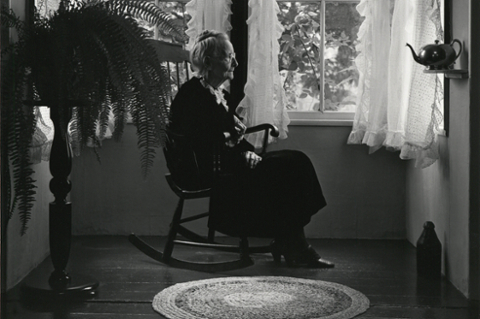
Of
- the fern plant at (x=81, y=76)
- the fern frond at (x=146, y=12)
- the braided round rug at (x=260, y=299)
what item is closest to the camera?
the fern plant at (x=81, y=76)

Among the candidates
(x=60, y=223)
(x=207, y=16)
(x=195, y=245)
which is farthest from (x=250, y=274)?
(x=207, y=16)

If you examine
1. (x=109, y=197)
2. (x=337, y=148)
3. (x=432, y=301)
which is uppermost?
(x=337, y=148)

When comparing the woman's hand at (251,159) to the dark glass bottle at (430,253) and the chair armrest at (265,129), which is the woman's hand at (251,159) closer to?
the chair armrest at (265,129)

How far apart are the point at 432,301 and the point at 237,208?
1.14 metres

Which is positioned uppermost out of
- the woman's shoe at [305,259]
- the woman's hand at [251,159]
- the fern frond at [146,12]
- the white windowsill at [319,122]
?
the fern frond at [146,12]

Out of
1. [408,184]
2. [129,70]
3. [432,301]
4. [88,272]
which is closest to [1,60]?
[129,70]

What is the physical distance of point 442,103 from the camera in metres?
3.52

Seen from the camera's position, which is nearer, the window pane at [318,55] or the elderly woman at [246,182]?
the elderly woman at [246,182]

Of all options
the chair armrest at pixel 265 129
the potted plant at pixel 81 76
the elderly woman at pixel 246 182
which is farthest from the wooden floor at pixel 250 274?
the chair armrest at pixel 265 129

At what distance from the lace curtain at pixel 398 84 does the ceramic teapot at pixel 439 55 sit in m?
0.22

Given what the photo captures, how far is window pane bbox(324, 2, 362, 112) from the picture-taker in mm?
4535

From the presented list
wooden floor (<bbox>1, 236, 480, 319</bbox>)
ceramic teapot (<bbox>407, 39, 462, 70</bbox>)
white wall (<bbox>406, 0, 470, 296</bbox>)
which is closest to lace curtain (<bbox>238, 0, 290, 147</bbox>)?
→ wooden floor (<bbox>1, 236, 480, 319</bbox>)

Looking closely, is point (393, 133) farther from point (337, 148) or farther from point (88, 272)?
point (88, 272)

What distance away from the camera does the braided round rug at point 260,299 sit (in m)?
2.78
